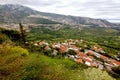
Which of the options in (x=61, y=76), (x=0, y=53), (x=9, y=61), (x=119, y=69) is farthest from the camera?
(x=119, y=69)

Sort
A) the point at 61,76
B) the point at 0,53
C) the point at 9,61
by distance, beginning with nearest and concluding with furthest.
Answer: the point at 61,76 < the point at 9,61 < the point at 0,53

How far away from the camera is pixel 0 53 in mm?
6582

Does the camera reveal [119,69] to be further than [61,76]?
Yes

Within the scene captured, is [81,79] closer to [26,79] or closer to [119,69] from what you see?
[26,79]

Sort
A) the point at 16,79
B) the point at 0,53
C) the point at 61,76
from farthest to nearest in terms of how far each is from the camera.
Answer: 1. the point at 0,53
2. the point at 61,76
3. the point at 16,79

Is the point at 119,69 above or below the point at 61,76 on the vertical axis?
below

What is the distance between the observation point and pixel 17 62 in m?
5.67

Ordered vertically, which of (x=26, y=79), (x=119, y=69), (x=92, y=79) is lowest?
(x=119, y=69)

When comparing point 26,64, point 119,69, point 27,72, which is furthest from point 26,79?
point 119,69

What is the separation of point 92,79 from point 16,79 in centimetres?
257

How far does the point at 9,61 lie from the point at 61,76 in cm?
140

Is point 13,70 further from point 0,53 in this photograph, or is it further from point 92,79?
point 92,79

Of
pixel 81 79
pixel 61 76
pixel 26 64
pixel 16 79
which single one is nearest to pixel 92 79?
pixel 81 79

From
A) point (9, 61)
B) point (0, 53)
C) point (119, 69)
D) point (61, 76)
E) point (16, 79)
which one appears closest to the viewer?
point (16, 79)
